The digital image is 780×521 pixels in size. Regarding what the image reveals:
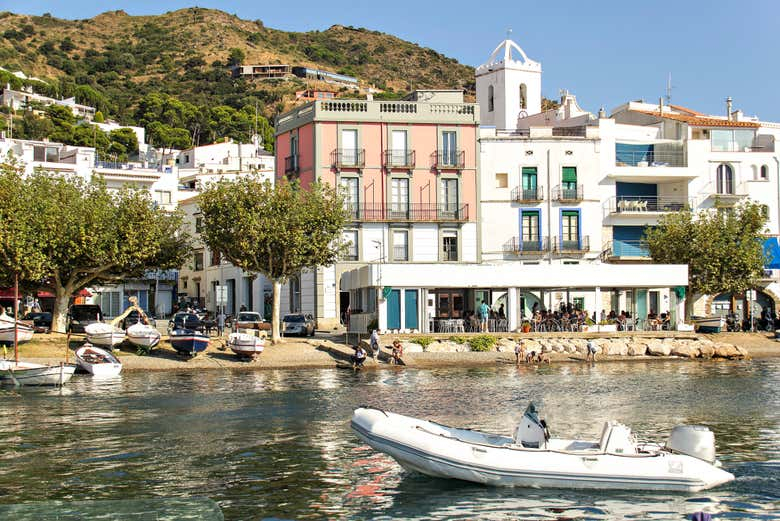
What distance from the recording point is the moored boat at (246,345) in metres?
49.8

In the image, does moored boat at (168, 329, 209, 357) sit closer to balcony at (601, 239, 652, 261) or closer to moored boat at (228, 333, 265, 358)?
moored boat at (228, 333, 265, 358)

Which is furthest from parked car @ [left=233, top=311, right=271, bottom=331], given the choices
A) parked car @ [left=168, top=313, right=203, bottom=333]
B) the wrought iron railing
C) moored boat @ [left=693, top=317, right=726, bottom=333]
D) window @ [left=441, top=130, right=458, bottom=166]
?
moored boat @ [left=693, top=317, right=726, bottom=333]

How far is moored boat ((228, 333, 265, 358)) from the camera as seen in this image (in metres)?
49.8

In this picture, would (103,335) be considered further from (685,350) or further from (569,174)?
(569,174)

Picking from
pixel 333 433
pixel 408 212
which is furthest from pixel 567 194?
pixel 333 433

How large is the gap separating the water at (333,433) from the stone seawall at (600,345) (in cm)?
495

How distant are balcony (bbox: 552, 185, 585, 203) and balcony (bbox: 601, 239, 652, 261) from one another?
414cm

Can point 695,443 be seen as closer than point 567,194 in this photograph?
Yes

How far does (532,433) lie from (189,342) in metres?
31.6

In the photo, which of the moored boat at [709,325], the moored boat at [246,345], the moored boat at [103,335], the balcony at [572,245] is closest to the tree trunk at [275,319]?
the moored boat at [246,345]

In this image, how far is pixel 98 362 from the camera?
4575 cm

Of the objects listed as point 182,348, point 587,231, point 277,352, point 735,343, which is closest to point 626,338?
point 735,343

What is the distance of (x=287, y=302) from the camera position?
2648 inches

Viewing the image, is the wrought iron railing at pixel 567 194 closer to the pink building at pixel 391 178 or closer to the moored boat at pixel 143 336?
the pink building at pixel 391 178
